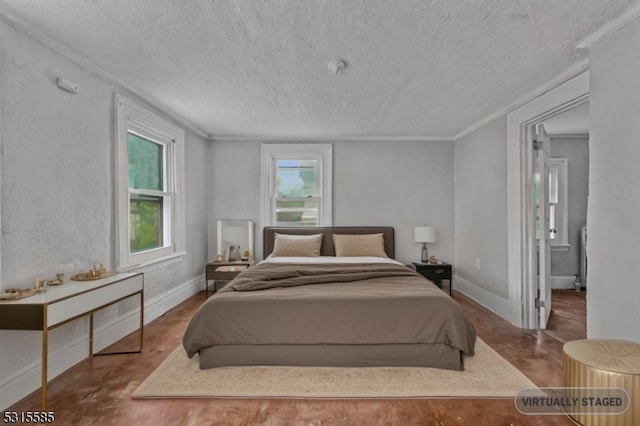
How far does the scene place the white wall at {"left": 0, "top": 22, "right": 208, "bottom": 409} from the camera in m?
2.00

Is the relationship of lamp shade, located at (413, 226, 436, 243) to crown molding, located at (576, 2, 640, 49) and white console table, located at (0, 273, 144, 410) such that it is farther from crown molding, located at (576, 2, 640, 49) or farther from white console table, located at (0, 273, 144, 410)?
white console table, located at (0, 273, 144, 410)

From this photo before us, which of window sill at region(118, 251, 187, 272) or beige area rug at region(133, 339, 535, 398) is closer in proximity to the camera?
beige area rug at region(133, 339, 535, 398)

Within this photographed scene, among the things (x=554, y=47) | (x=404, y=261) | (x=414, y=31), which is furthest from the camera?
(x=404, y=261)

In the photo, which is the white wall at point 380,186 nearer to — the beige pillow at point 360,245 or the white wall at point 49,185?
the beige pillow at point 360,245

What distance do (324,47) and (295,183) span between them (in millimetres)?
2941

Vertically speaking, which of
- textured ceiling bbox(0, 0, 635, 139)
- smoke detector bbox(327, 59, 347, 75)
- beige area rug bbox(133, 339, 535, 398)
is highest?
A: textured ceiling bbox(0, 0, 635, 139)

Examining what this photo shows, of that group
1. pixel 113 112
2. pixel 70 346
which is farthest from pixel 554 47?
pixel 70 346

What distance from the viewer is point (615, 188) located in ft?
6.75

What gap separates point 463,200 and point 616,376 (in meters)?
3.39

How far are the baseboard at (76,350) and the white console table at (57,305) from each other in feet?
0.56

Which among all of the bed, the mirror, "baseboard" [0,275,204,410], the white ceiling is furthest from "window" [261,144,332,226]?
the white ceiling

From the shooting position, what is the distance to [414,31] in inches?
81.7

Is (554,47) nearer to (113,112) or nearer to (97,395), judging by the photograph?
(113,112)

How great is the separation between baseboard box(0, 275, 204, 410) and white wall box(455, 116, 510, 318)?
3.94 meters
